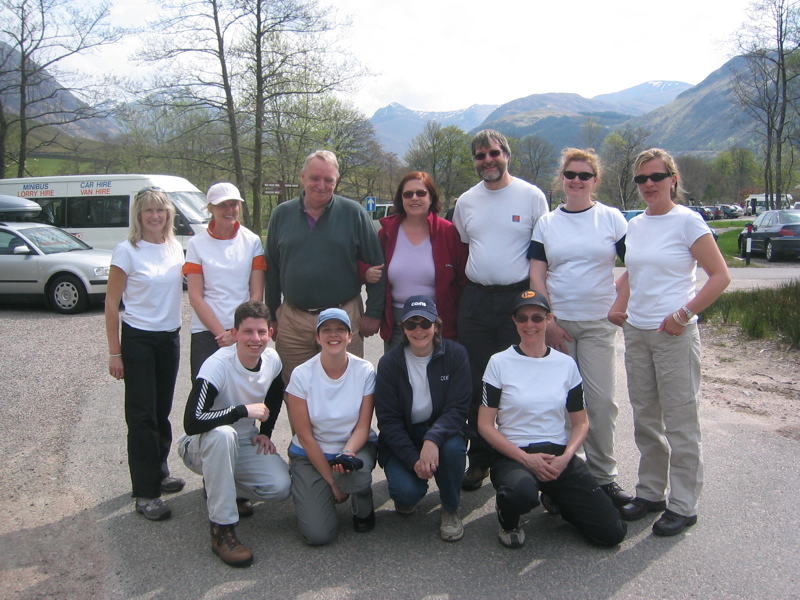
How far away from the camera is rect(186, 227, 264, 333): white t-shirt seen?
3.94 meters

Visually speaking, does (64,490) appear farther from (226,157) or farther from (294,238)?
(226,157)

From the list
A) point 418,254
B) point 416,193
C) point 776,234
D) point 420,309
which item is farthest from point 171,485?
point 776,234

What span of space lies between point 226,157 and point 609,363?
22936mm

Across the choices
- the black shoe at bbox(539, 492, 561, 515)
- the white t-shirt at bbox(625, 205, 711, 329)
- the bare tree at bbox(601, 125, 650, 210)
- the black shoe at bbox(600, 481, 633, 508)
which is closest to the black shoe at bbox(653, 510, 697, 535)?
the black shoe at bbox(600, 481, 633, 508)

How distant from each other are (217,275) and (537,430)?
2212 mm

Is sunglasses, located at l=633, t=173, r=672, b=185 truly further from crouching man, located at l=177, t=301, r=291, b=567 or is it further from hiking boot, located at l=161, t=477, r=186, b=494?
hiking boot, located at l=161, t=477, r=186, b=494

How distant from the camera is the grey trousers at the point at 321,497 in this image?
3393 mm

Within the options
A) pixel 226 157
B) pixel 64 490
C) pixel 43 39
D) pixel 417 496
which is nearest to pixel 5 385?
pixel 64 490

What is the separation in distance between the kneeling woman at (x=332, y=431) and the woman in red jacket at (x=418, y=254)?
0.67 meters

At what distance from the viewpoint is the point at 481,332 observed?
4180mm

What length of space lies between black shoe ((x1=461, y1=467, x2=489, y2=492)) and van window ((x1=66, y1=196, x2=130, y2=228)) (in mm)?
13014

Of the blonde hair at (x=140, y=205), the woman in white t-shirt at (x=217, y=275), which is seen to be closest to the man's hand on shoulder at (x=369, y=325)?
the woman in white t-shirt at (x=217, y=275)

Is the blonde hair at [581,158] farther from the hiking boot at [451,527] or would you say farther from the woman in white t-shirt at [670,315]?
the hiking boot at [451,527]

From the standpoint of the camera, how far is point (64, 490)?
4086 mm
